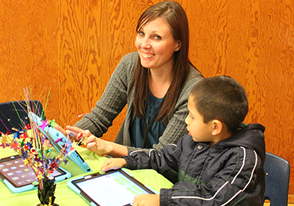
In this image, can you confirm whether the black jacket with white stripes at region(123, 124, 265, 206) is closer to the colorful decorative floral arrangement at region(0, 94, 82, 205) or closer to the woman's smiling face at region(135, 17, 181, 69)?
the colorful decorative floral arrangement at region(0, 94, 82, 205)

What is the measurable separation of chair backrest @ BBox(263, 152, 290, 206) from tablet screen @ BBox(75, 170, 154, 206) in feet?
2.16

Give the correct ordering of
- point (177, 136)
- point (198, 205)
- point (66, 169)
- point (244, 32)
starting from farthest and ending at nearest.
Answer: point (244, 32) → point (177, 136) → point (66, 169) → point (198, 205)

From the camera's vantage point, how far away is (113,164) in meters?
1.32

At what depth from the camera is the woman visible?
5.67 ft

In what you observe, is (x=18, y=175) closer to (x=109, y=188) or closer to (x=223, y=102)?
(x=109, y=188)

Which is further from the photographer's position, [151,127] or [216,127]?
[151,127]

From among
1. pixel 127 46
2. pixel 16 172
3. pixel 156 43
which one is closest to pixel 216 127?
pixel 156 43

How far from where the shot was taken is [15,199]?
1.09 meters

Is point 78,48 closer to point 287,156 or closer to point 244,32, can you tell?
point 244,32

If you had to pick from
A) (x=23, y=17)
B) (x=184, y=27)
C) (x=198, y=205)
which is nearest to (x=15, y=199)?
(x=198, y=205)

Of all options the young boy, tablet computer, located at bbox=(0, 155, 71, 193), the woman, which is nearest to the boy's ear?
the young boy

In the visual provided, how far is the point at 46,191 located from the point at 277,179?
1034mm

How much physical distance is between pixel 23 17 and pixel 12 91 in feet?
2.31

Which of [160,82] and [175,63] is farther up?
[175,63]
